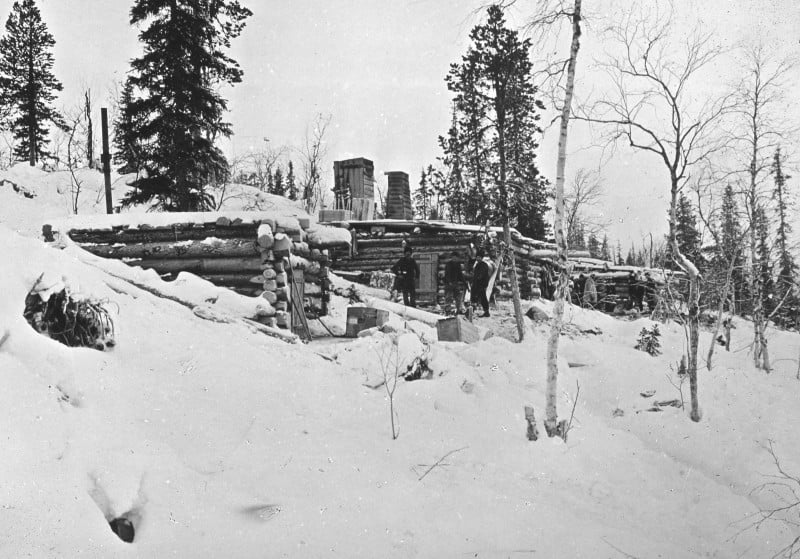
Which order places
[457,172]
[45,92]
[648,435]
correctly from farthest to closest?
[45,92] < [457,172] < [648,435]

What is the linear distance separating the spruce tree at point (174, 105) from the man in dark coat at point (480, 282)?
26.8ft

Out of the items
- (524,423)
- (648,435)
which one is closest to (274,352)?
(524,423)

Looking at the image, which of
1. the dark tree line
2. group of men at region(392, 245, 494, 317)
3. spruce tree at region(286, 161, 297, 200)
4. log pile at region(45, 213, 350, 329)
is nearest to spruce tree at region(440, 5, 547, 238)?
the dark tree line

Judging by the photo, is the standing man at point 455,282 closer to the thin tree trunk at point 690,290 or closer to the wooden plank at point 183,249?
the wooden plank at point 183,249

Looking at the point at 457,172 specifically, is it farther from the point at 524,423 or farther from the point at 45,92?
the point at 45,92

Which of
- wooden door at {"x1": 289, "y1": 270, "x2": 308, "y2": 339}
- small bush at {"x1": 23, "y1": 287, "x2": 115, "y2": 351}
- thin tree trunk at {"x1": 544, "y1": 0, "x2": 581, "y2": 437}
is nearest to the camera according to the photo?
small bush at {"x1": 23, "y1": 287, "x2": 115, "y2": 351}

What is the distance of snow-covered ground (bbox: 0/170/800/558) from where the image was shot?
9.71 ft

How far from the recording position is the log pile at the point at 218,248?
968 cm

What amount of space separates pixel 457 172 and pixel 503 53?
5429 mm

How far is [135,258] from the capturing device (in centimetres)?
1005

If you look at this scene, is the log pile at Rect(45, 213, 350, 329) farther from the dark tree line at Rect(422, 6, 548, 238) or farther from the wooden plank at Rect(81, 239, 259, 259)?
the dark tree line at Rect(422, 6, 548, 238)

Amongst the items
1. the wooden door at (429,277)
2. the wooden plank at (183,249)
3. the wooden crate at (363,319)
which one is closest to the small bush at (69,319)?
the wooden plank at (183,249)

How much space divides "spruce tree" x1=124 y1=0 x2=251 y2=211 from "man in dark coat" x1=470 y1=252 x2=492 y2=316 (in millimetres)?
8169

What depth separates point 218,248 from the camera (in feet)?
32.3
